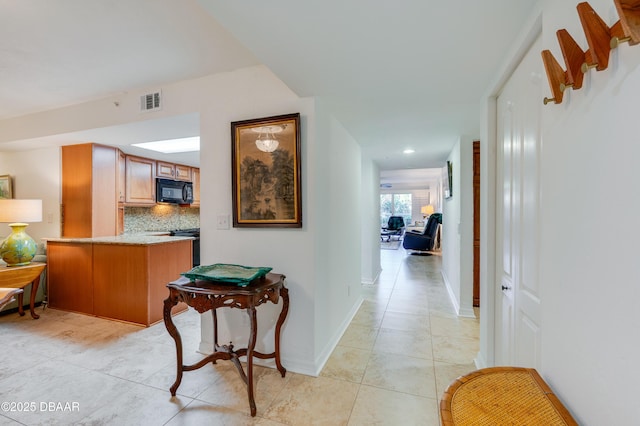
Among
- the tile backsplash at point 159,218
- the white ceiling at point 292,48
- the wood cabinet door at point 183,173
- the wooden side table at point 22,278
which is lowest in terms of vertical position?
the wooden side table at point 22,278

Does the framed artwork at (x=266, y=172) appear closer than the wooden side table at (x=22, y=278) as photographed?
Yes

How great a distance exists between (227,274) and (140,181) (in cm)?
327

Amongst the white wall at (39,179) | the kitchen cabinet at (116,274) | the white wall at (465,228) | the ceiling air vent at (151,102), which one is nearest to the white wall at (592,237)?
the white wall at (465,228)

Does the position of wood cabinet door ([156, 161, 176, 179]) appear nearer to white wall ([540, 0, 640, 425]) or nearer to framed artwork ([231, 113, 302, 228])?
framed artwork ([231, 113, 302, 228])

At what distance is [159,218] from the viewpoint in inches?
189

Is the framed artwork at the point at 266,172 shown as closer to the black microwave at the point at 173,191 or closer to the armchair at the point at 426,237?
the black microwave at the point at 173,191

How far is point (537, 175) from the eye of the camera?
1.20 m

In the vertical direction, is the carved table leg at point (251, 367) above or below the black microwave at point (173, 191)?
below

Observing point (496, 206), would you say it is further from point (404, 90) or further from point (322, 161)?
point (322, 161)

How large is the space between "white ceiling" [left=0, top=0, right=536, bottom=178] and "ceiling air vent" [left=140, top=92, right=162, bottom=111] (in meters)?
0.10

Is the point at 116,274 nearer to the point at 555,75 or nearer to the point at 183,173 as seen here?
the point at 183,173

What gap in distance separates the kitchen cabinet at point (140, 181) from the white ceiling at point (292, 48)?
133 centimetres

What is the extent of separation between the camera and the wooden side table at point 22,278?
9.27 ft

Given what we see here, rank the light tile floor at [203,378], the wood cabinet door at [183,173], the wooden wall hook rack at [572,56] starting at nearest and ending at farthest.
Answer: the wooden wall hook rack at [572,56]
the light tile floor at [203,378]
the wood cabinet door at [183,173]
